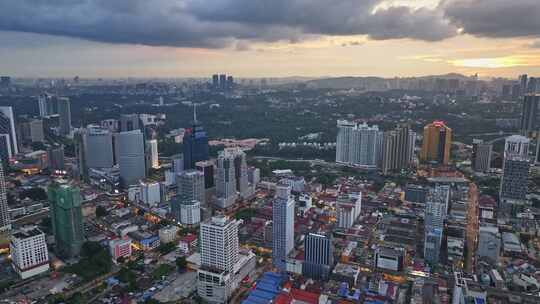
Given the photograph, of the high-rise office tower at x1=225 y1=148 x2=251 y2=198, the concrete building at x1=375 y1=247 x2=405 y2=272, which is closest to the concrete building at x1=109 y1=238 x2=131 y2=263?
the high-rise office tower at x1=225 y1=148 x2=251 y2=198

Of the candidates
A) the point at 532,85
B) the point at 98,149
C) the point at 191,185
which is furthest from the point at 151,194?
the point at 532,85

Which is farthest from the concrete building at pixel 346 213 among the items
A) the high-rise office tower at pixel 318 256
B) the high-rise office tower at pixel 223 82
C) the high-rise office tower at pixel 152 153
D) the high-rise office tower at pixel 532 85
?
the high-rise office tower at pixel 223 82

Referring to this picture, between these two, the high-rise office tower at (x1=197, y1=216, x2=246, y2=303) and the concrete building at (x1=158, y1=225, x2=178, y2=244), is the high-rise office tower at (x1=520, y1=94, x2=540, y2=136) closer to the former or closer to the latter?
the high-rise office tower at (x1=197, y1=216, x2=246, y2=303)

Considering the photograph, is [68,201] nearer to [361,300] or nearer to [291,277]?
[291,277]

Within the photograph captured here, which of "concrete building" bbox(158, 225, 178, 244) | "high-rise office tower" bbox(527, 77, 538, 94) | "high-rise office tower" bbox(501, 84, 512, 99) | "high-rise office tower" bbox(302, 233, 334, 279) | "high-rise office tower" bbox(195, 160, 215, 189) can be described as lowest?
"concrete building" bbox(158, 225, 178, 244)

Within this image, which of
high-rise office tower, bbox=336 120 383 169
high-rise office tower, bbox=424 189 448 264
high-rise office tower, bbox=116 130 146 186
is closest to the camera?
high-rise office tower, bbox=424 189 448 264

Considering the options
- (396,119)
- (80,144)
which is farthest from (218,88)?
(80,144)
